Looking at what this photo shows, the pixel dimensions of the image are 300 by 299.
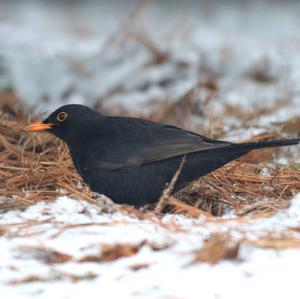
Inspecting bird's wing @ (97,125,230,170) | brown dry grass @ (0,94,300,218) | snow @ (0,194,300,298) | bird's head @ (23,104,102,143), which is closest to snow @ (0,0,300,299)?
snow @ (0,194,300,298)

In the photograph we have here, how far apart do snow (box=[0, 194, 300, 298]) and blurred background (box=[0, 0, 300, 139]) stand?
8.87ft

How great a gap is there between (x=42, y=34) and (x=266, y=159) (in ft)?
22.5

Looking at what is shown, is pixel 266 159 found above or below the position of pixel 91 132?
below

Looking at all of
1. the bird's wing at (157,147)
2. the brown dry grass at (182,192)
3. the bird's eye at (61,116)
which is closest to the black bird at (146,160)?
the bird's wing at (157,147)

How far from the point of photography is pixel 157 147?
4383 millimetres

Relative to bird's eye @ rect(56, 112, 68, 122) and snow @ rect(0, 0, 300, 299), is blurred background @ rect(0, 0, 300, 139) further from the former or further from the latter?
bird's eye @ rect(56, 112, 68, 122)

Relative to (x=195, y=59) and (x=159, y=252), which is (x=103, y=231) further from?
(x=195, y=59)

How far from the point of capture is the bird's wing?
4.33 metres

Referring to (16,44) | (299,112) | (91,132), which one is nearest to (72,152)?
(91,132)

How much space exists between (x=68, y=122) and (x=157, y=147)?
0.63 metres

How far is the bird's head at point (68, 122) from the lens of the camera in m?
4.68

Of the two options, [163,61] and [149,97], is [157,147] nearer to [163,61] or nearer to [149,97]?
[149,97]

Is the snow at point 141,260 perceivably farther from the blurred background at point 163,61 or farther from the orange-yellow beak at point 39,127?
the blurred background at point 163,61

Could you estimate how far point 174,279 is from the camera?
3064 millimetres
